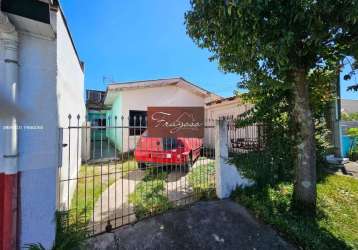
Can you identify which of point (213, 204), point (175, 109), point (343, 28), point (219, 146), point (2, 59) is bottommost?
point (213, 204)

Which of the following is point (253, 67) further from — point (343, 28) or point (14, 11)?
point (14, 11)

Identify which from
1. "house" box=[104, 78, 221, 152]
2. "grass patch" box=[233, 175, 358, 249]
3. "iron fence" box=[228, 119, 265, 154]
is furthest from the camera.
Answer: "house" box=[104, 78, 221, 152]

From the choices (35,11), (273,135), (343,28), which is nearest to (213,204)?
(273,135)

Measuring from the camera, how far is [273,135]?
6.28 meters

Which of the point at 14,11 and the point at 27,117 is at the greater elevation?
the point at 14,11

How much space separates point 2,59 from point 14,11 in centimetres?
58

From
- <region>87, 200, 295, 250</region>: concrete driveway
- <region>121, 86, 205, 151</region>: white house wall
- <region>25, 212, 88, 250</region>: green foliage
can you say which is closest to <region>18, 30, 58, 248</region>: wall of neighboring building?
<region>25, 212, 88, 250</region>: green foliage

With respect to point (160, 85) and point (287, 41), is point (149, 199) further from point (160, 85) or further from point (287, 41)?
point (160, 85)

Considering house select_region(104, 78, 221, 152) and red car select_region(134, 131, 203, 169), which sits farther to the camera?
house select_region(104, 78, 221, 152)

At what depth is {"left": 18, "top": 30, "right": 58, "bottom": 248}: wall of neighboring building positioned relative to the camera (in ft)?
9.18

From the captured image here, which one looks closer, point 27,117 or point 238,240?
point 27,117

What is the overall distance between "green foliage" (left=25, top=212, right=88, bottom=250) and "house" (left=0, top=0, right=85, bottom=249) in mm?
162

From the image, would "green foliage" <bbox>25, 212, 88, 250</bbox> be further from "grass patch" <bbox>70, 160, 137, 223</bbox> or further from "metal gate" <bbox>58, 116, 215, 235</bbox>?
"grass patch" <bbox>70, 160, 137, 223</bbox>

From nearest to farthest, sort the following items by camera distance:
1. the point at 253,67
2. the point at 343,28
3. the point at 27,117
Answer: the point at 27,117 < the point at 343,28 < the point at 253,67
